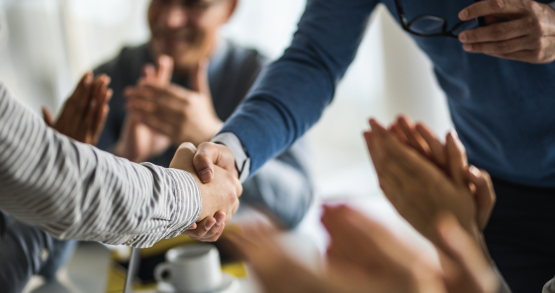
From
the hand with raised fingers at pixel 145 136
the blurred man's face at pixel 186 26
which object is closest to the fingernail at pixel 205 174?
the hand with raised fingers at pixel 145 136

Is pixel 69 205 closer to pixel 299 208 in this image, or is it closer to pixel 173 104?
pixel 173 104

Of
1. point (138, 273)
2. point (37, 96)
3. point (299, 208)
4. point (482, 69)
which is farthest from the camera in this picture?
point (37, 96)

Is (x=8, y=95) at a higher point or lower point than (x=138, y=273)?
higher

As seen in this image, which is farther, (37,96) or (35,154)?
(37,96)

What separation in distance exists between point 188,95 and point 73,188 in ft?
2.93

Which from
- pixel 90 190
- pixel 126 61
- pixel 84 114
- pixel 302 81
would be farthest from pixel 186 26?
pixel 90 190

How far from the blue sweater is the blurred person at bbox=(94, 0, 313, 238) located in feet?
1.33

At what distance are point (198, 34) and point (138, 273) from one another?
919 mm

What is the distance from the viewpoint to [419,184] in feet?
2.45

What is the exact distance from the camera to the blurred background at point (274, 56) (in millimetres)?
2270

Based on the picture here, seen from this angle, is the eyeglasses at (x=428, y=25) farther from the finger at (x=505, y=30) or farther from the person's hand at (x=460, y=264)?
the person's hand at (x=460, y=264)

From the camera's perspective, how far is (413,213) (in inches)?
30.3

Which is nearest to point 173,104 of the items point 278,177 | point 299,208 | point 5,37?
point 278,177

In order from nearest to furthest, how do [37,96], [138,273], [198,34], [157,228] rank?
[157,228] → [138,273] → [198,34] → [37,96]
